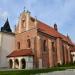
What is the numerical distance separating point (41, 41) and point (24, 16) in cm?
765

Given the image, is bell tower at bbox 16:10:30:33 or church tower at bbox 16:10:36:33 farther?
bell tower at bbox 16:10:30:33

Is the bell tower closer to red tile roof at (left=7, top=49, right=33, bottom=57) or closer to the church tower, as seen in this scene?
the church tower

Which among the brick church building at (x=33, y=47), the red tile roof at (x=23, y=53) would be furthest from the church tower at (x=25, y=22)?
the red tile roof at (x=23, y=53)

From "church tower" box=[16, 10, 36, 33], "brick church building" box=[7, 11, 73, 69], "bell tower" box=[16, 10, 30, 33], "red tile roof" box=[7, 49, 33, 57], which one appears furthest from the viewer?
"bell tower" box=[16, 10, 30, 33]

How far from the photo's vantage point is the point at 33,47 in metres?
39.5

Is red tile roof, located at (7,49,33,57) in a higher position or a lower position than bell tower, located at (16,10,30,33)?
lower

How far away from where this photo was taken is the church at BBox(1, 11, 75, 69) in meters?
38.7

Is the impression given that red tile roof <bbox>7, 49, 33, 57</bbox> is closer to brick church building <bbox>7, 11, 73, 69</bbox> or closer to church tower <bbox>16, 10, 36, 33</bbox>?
brick church building <bbox>7, 11, 73, 69</bbox>

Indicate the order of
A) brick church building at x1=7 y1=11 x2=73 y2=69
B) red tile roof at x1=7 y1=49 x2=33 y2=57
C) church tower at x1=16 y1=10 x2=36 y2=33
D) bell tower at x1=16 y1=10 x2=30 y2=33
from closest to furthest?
red tile roof at x1=7 y1=49 x2=33 y2=57 → brick church building at x1=7 y1=11 x2=73 y2=69 → church tower at x1=16 y1=10 x2=36 y2=33 → bell tower at x1=16 y1=10 x2=30 y2=33

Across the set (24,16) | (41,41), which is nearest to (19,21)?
(24,16)

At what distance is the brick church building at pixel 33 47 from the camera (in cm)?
3866

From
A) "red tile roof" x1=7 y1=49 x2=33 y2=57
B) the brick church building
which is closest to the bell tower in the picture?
the brick church building

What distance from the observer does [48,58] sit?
4194 cm

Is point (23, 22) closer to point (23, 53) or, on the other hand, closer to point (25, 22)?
point (25, 22)
